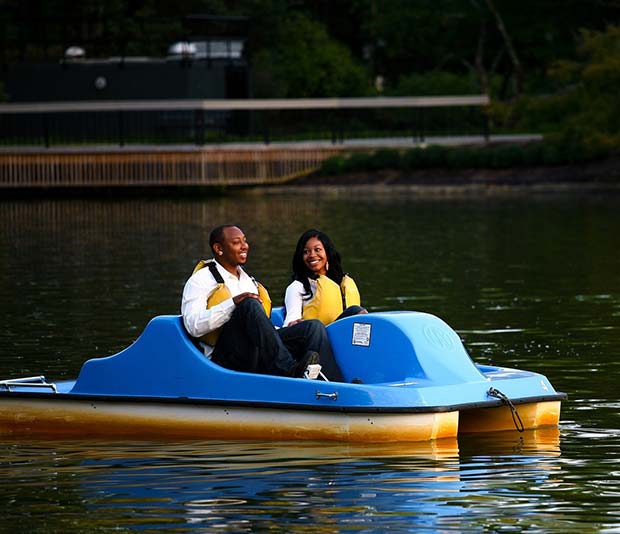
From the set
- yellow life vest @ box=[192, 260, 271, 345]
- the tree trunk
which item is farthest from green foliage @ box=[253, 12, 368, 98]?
yellow life vest @ box=[192, 260, 271, 345]

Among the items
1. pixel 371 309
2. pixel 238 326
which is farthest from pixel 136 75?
pixel 238 326

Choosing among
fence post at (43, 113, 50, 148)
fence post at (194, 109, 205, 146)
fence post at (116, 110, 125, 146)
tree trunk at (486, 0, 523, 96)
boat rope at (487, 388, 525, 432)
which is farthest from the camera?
tree trunk at (486, 0, 523, 96)

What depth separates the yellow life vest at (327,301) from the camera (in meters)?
11.8

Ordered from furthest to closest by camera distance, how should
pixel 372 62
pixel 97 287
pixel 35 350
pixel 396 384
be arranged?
pixel 372 62, pixel 97 287, pixel 35 350, pixel 396 384

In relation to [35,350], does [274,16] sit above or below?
above

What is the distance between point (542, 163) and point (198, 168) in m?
A: 8.75

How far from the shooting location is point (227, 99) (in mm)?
51969

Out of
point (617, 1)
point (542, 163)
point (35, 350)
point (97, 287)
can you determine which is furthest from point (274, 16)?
point (35, 350)

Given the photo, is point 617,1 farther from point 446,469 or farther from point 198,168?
point 446,469

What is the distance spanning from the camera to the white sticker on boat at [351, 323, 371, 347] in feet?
36.4

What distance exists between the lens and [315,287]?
39.0 ft

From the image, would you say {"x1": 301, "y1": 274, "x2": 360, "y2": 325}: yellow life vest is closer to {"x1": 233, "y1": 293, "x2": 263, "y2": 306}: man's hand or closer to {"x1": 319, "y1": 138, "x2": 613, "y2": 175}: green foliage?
{"x1": 233, "y1": 293, "x2": 263, "y2": 306}: man's hand

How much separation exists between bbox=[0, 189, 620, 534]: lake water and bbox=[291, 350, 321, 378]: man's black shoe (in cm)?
48

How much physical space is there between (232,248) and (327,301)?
36.1 inches
